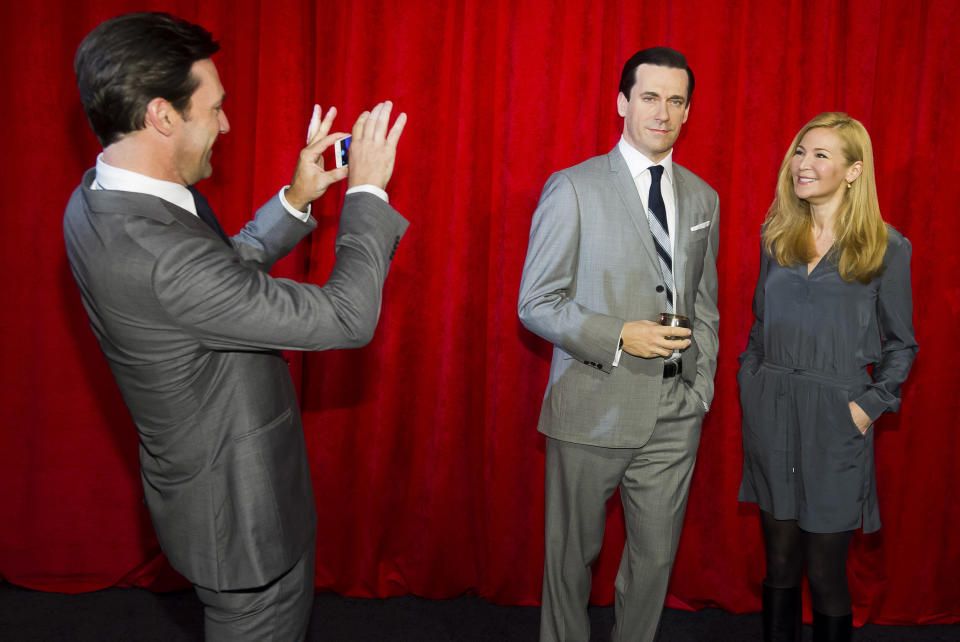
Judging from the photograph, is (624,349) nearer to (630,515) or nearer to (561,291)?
(561,291)

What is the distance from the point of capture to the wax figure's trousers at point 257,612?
139cm

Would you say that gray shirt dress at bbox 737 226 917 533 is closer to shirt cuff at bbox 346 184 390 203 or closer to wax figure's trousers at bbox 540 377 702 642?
wax figure's trousers at bbox 540 377 702 642

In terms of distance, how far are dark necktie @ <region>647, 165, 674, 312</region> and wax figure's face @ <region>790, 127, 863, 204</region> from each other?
477 mm

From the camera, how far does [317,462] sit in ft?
9.46

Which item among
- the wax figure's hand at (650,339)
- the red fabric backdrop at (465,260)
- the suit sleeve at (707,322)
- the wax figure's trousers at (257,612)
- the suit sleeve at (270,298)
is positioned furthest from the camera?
the red fabric backdrop at (465,260)

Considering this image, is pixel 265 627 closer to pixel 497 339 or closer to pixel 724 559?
pixel 497 339

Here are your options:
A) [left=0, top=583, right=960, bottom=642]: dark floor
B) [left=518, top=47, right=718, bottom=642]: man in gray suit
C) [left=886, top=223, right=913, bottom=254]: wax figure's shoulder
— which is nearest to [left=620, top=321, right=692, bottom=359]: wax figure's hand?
[left=518, top=47, right=718, bottom=642]: man in gray suit

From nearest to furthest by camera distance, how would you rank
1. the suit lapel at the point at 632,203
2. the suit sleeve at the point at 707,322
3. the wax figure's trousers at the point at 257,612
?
1. the wax figure's trousers at the point at 257,612
2. the suit lapel at the point at 632,203
3. the suit sleeve at the point at 707,322

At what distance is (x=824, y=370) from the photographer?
2137 mm

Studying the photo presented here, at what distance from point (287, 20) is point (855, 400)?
95.2 inches

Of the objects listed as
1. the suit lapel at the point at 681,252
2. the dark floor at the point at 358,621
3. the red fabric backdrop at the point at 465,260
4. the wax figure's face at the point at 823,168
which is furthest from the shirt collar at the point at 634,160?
the dark floor at the point at 358,621

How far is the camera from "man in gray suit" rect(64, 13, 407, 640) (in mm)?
1199

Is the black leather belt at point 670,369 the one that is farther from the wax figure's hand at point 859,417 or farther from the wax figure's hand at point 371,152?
the wax figure's hand at point 371,152

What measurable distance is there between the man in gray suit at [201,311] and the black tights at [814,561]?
4.88ft
